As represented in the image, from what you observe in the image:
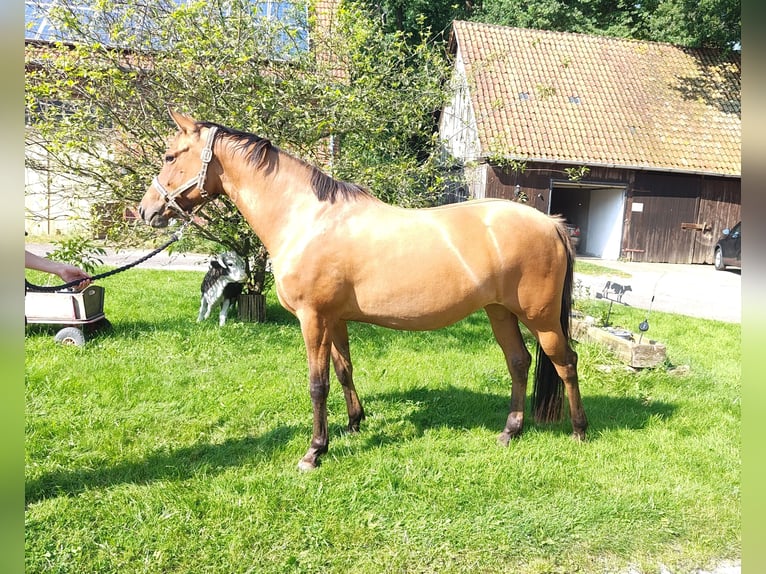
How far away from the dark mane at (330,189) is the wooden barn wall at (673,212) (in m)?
13.5

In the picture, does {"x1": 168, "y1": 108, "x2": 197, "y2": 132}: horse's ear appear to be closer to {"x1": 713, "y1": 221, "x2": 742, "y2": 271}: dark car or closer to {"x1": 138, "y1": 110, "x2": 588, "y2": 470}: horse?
{"x1": 138, "y1": 110, "x2": 588, "y2": 470}: horse

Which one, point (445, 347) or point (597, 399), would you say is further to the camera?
point (445, 347)

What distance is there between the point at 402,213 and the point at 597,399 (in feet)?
9.56

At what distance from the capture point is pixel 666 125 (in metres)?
17.1

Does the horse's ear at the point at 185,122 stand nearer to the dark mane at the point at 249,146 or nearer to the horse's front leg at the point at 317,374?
the dark mane at the point at 249,146

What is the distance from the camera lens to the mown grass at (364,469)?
9.25 feet

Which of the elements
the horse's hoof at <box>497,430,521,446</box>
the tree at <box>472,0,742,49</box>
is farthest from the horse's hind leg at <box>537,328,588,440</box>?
the tree at <box>472,0,742,49</box>

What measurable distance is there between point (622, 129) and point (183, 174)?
1662 centimetres

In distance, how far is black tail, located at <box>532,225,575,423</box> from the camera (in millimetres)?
4059

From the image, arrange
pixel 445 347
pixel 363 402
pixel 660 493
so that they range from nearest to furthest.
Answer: pixel 660 493, pixel 363 402, pixel 445 347

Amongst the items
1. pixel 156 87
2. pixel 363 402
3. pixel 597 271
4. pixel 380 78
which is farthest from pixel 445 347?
pixel 597 271
